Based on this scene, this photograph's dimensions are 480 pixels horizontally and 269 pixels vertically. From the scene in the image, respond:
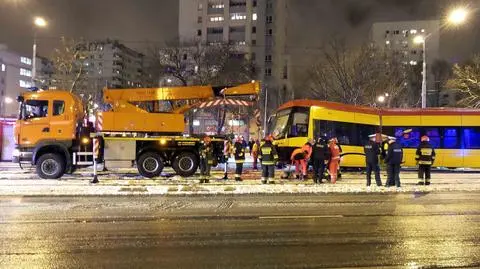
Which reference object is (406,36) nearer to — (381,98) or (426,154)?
(381,98)

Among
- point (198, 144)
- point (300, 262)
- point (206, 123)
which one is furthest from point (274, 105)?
point (300, 262)

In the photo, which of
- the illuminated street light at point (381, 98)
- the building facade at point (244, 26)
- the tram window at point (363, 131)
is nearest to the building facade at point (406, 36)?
the building facade at point (244, 26)

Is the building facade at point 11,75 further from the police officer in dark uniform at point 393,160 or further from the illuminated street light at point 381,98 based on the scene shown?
the police officer in dark uniform at point 393,160

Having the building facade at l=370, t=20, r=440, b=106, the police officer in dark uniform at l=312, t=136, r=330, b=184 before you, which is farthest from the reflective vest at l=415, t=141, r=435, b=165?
the building facade at l=370, t=20, r=440, b=106

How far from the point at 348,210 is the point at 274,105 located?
6161 centimetres

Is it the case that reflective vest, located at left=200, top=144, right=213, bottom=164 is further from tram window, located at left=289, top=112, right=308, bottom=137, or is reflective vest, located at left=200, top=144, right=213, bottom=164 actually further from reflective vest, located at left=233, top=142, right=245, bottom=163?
tram window, located at left=289, top=112, right=308, bottom=137

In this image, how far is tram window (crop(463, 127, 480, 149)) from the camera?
24.4 metres

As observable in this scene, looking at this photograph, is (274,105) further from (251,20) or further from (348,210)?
(348,210)

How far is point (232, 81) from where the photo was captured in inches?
2132

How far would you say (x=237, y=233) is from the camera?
8820mm

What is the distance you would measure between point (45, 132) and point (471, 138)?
19.6m

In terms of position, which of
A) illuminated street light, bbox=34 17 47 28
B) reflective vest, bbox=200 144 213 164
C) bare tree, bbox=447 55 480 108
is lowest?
reflective vest, bbox=200 144 213 164

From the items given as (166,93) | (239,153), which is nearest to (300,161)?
(239,153)

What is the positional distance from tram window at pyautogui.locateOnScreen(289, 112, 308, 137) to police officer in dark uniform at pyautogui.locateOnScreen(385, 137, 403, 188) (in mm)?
6004
